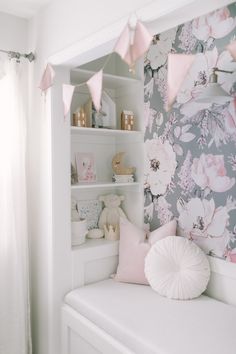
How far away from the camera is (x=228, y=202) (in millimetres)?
2121

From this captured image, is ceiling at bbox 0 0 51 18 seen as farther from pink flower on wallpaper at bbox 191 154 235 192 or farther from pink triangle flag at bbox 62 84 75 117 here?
pink flower on wallpaper at bbox 191 154 235 192

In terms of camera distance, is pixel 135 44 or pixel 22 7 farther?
pixel 22 7

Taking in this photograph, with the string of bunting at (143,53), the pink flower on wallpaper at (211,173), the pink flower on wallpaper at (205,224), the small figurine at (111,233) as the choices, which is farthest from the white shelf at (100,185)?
the string of bunting at (143,53)

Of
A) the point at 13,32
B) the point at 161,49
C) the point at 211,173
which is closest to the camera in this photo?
the point at 211,173

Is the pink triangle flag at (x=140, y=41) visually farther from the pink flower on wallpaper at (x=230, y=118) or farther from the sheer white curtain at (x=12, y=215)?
the sheer white curtain at (x=12, y=215)

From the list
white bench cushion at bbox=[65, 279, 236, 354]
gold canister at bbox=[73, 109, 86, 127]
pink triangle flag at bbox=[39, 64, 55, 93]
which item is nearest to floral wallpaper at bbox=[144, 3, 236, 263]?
white bench cushion at bbox=[65, 279, 236, 354]

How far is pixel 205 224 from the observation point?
2.25 m

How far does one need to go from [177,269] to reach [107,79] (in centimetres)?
Result: 146

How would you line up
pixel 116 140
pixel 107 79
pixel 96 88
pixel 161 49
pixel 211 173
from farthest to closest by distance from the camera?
pixel 116 140, pixel 107 79, pixel 161 49, pixel 211 173, pixel 96 88

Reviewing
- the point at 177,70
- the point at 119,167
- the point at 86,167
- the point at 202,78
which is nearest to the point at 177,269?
the point at 119,167

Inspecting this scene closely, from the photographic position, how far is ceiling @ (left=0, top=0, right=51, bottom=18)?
219 cm

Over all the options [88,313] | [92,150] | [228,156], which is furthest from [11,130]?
[228,156]

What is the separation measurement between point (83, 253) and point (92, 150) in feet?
2.72

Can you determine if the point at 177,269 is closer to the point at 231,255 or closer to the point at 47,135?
the point at 231,255
